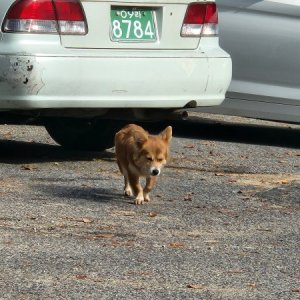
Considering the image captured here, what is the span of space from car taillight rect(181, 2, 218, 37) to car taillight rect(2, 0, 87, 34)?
93 centimetres

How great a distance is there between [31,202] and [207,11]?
2.50 m

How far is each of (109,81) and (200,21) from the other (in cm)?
106

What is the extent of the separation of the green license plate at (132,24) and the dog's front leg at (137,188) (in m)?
1.30

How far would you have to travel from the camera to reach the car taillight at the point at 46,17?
8.66 metres

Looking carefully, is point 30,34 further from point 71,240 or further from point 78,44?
point 71,240

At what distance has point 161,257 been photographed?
21.4 ft

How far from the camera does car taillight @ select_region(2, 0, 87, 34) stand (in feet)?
28.4

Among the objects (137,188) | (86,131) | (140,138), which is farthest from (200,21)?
(137,188)

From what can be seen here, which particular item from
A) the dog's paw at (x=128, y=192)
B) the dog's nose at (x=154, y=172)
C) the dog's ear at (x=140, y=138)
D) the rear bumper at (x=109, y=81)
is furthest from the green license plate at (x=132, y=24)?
the dog's nose at (x=154, y=172)

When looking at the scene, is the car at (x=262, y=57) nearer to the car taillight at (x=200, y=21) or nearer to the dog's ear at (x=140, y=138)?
the car taillight at (x=200, y=21)

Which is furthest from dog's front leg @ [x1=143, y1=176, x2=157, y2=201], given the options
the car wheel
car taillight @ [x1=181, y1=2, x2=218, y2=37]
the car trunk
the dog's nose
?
the car wheel

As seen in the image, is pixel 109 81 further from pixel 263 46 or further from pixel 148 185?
pixel 263 46

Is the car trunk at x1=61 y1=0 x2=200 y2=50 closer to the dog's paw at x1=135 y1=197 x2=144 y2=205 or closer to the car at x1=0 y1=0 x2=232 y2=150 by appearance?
the car at x1=0 y1=0 x2=232 y2=150

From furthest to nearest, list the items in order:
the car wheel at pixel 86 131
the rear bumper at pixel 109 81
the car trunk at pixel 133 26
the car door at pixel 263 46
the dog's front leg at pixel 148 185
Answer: the car door at pixel 263 46 → the car wheel at pixel 86 131 → the car trunk at pixel 133 26 → the rear bumper at pixel 109 81 → the dog's front leg at pixel 148 185
